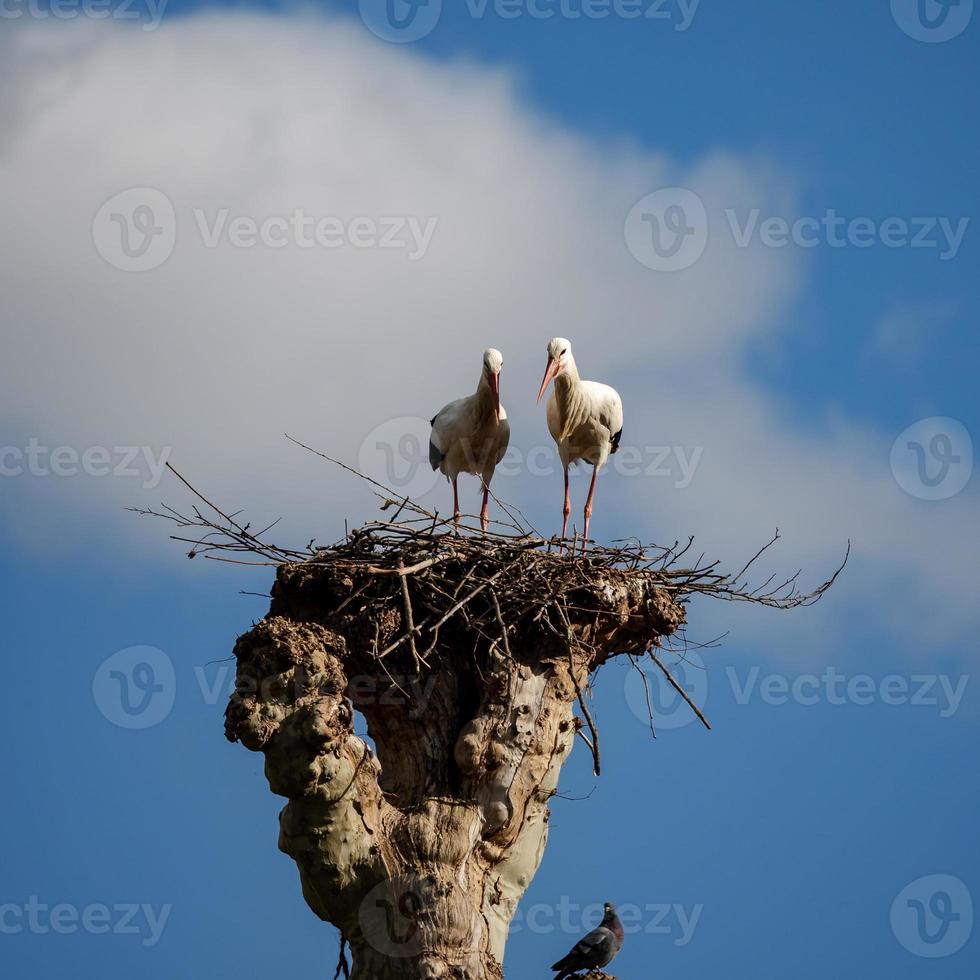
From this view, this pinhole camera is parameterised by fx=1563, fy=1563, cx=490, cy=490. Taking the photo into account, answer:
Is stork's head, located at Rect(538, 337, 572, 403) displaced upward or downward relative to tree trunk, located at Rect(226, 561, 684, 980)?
upward

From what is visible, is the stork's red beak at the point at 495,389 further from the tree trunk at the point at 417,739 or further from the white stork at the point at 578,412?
the tree trunk at the point at 417,739

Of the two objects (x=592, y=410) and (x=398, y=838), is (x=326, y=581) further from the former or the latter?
(x=592, y=410)

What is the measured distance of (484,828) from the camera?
8.01 meters

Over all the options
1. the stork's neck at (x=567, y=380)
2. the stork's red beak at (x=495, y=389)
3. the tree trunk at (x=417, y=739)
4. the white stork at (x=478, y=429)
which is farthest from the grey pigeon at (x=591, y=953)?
the stork's neck at (x=567, y=380)

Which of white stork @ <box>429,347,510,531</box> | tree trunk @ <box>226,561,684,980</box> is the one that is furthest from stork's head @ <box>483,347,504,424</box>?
tree trunk @ <box>226,561,684,980</box>

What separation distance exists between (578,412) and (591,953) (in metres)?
4.63

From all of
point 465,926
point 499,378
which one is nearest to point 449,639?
point 465,926

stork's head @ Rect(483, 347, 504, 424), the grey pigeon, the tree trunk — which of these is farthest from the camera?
stork's head @ Rect(483, 347, 504, 424)

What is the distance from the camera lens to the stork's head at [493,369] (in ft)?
37.7

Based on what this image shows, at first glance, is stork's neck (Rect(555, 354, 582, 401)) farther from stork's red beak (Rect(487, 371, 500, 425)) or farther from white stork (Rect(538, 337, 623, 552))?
stork's red beak (Rect(487, 371, 500, 425))

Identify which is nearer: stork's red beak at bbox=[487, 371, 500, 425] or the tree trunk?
the tree trunk

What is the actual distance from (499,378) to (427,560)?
3.55 meters

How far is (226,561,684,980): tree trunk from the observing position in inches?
286

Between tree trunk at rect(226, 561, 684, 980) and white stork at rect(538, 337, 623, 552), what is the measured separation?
11.3 feet
